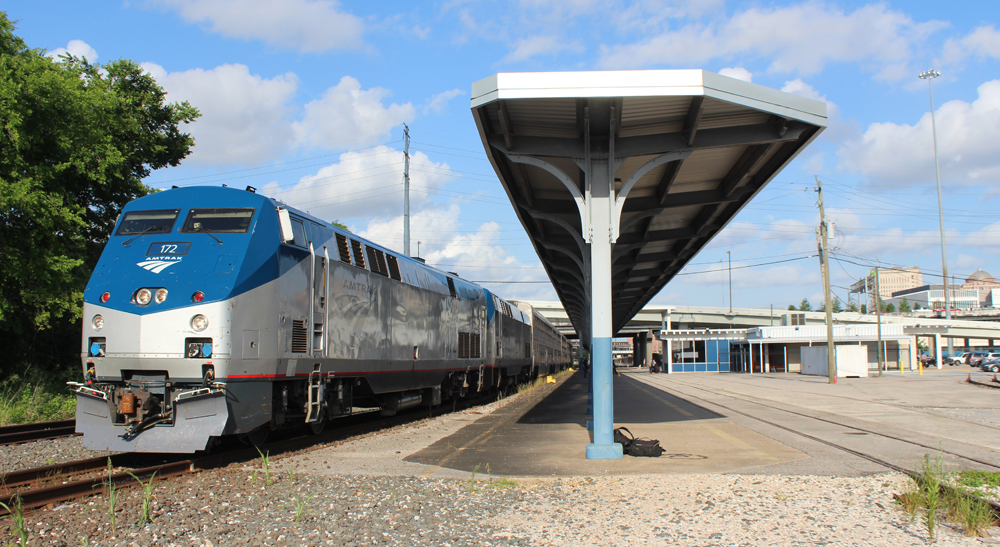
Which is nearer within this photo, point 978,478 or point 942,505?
point 942,505

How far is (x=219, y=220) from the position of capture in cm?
909

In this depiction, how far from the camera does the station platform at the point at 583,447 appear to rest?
29.9 ft

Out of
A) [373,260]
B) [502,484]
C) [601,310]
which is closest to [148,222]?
[373,260]

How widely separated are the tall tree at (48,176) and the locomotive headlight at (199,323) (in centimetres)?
890

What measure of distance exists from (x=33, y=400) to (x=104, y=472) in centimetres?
926

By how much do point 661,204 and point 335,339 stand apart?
7525mm

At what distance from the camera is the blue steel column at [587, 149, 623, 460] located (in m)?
10.1

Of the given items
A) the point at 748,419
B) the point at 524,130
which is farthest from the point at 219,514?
the point at 748,419

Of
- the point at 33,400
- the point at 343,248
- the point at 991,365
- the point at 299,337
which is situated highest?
the point at 343,248

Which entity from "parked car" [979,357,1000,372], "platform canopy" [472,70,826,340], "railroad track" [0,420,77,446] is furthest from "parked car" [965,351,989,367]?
"railroad track" [0,420,77,446]

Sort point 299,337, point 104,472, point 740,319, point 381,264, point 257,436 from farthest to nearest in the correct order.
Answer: point 740,319 → point 381,264 → point 299,337 → point 257,436 → point 104,472

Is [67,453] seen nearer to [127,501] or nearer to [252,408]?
[252,408]

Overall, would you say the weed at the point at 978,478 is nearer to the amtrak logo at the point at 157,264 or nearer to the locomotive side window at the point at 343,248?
the locomotive side window at the point at 343,248

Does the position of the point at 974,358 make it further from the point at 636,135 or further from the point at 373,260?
the point at 373,260
